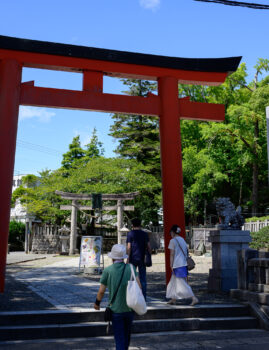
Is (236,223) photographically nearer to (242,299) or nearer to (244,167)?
(242,299)

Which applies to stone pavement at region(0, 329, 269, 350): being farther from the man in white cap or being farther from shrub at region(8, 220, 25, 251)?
shrub at region(8, 220, 25, 251)

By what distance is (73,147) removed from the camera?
122 ft

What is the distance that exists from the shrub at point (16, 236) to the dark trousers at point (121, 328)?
31.8 m

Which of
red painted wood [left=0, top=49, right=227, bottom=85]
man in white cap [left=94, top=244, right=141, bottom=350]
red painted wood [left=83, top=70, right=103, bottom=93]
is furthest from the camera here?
red painted wood [left=83, top=70, right=103, bottom=93]

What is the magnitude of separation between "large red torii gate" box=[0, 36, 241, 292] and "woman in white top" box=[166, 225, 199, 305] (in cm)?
161

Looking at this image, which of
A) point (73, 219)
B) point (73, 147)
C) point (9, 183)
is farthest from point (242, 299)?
point (73, 147)

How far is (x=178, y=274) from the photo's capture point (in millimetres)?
6742

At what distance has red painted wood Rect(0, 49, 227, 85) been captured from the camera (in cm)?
846

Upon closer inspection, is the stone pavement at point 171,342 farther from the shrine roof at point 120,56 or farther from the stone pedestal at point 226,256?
the shrine roof at point 120,56

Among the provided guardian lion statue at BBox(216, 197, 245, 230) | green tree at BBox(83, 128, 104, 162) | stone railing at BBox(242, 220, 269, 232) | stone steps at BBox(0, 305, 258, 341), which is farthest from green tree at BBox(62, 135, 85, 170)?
stone steps at BBox(0, 305, 258, 341)

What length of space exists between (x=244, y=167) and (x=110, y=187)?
32.2 feet

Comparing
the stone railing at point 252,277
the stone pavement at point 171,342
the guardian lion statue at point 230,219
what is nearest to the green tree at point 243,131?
the guardian lion statue at point 230,219

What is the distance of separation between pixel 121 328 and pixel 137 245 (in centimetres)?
288

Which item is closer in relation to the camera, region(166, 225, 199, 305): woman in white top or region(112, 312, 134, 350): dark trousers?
region(112, 312, 134, 350): dark trousers
